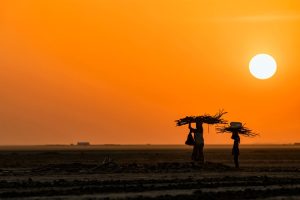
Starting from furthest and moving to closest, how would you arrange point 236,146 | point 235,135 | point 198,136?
point 198,136 → point 235,135 → point 236,146

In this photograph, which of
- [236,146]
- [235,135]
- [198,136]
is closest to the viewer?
[236,146]

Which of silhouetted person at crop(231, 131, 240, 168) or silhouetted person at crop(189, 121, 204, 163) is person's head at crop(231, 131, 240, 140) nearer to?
silhouetted person at crop(231, 131, 240, 168)

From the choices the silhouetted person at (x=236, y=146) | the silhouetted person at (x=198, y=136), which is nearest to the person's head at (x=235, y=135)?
the silhouetted person at (x=236, y=146)

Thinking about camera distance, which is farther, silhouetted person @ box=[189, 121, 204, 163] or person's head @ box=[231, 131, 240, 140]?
silhouetted person @ box=[189, 121, 204, 163]

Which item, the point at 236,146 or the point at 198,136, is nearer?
the point at 236,146

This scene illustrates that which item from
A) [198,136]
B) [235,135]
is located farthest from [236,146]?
[198,136]

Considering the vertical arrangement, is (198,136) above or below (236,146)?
above

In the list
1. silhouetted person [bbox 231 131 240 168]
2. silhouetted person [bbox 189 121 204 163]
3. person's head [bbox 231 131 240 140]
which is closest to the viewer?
silhouetted person [bbox 231 131 240 168]

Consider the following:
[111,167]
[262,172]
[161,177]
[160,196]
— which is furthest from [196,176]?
[160,196]

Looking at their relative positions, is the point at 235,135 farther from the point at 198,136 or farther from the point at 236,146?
the point at 198,136

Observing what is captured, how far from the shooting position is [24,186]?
27078mm

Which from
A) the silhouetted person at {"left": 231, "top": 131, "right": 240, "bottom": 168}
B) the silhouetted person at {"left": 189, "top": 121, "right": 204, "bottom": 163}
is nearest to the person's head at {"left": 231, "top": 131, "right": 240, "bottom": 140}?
the silhouetted person at {"left": 231, "top": 131, "right": 240, "bottom": 168}

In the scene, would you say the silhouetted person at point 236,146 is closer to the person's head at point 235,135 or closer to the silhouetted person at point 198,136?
the person's head at point 235,135

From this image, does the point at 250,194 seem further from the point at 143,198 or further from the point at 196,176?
the point at 196,176
